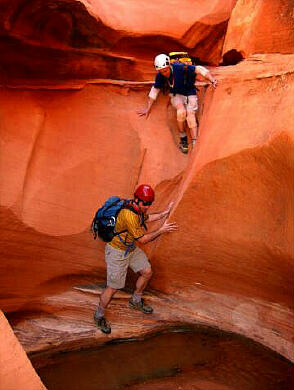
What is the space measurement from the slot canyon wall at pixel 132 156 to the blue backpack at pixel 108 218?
0.66 metres

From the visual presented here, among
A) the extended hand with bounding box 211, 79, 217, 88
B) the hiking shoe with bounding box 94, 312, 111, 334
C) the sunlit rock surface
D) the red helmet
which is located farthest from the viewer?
the hiking shoe with bounding box 94, 312, 111, 334

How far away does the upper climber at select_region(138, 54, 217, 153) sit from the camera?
5070 millimetres

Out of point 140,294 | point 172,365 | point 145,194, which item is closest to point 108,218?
point 145,194

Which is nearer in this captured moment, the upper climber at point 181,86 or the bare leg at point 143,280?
the upper climber at point 181,86

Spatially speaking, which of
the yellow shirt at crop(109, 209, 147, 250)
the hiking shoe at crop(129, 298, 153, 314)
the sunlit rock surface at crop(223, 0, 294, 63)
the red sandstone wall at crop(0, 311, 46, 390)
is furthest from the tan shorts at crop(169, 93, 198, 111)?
the red sandstone wall at crop(0, 311, 46, 390)

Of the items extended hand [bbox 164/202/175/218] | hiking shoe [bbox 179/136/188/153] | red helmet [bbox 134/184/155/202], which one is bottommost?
extended hand [bbox 164/202/175/218]

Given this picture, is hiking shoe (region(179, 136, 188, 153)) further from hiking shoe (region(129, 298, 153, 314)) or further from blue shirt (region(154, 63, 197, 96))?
hiking shoe (region(129, 298, 153, 314))

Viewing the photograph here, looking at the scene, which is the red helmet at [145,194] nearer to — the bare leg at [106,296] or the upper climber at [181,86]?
the upper climber at [181,86]

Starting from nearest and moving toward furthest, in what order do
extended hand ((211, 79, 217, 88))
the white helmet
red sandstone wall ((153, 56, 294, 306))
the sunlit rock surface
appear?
red sandstone wall ((153, 56, 294, 306))
the sunlit rock surface
the white helmet
extended hand ((211, 79, 217, 88))

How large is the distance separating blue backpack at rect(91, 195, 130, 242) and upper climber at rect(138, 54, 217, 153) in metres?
1.12

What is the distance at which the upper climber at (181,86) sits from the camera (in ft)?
16.6

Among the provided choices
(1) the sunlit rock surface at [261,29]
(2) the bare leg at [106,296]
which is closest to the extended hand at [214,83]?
(1) the sunlit rock surface at [261,29]

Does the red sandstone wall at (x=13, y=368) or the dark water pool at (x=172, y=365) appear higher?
the red sandstone wall at (x=13, y=368)

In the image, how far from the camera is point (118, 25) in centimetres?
538
